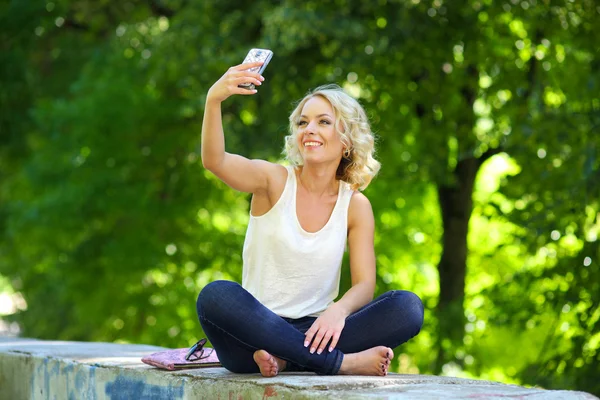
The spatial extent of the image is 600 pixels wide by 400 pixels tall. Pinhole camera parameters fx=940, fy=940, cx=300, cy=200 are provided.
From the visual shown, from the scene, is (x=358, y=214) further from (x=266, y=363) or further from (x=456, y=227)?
(x=456, y=227)

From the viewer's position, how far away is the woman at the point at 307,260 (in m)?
3.58

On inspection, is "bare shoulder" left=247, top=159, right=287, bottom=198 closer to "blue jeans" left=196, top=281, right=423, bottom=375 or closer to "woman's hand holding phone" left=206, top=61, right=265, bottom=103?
"woman's hand holding phone" left=206, top=61, right=265, bottom=103

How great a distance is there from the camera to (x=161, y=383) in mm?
3697

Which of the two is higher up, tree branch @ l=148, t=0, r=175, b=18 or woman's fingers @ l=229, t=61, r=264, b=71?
tree branch @ l=148, t=0, r=175, b=18

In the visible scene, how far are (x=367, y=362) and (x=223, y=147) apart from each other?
1007mm

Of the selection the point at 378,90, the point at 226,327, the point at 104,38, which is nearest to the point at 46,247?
the point at 104,38

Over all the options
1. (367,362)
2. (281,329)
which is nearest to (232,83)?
(281,329)

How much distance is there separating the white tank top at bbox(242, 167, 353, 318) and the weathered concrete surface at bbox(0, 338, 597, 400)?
1.28 ft

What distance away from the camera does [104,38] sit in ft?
44.7

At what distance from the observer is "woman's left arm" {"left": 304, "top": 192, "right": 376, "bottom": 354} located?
3602mm

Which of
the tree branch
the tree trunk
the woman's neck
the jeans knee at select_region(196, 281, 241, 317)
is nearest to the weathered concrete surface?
the jeans knee at select_region(196, 281, 241, 317)

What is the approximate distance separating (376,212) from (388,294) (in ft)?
24.0

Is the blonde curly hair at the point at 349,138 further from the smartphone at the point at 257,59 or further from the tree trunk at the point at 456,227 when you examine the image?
the tree trunk at the point at 456,227

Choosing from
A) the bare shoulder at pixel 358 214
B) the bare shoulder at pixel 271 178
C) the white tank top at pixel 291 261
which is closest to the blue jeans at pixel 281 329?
the white tank top at pixel 291 261
